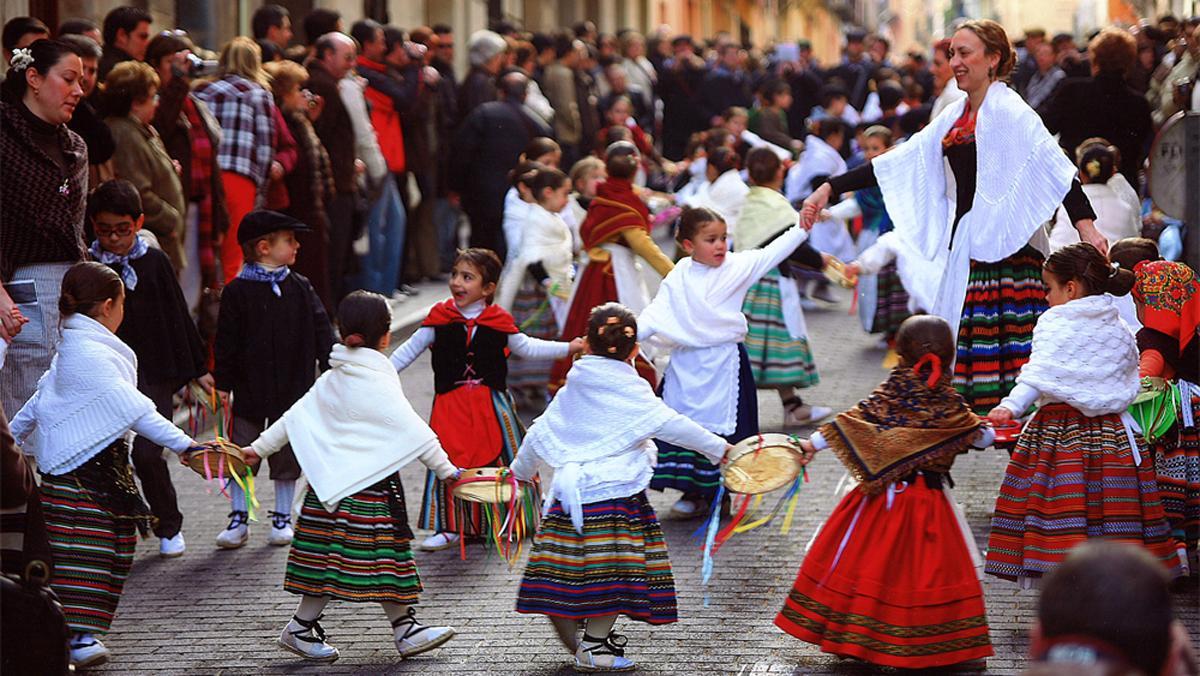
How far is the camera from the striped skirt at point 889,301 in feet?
40.6

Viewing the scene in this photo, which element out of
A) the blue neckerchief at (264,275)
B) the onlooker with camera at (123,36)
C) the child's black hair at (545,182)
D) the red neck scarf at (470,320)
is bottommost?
the red neck scarf at (470,320)

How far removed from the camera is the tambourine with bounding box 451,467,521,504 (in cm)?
599

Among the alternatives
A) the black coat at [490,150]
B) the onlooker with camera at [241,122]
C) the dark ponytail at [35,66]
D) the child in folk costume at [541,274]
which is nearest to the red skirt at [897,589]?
the dark ponytail at [35,66]

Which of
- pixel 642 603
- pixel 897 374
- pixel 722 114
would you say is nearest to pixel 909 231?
pixel 897 374

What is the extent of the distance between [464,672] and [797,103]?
17.6 metres

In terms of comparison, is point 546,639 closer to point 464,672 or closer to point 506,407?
point 464,672

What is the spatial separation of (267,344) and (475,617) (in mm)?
1783

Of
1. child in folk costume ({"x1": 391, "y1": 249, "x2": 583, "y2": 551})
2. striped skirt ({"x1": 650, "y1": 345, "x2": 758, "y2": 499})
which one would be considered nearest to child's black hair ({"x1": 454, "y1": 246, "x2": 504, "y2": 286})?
child in folk costume ({"x1": 391, "y1": 249, "x2": 583, "y2": 551})

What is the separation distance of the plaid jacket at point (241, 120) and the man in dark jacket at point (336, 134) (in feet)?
4.80

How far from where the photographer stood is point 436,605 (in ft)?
22.0

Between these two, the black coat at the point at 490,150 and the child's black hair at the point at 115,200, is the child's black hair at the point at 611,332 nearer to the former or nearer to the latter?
the child's black hair at the point at 115,200

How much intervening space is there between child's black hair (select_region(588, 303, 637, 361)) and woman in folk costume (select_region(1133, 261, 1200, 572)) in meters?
2.00

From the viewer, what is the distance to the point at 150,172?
30.0 ft

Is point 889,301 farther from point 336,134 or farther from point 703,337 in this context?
point 703,337
